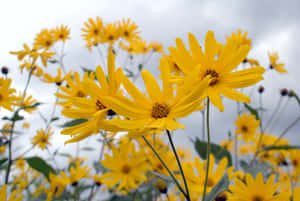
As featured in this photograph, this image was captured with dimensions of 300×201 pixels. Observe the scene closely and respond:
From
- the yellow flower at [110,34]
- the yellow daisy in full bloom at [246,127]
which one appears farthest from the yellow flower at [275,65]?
the yellow flower at [110,34]

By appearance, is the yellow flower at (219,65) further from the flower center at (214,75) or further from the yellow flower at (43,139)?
the yellow flower at (43,139)

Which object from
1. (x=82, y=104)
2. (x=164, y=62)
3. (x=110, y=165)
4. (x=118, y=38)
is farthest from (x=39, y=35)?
(x=164, y=62)

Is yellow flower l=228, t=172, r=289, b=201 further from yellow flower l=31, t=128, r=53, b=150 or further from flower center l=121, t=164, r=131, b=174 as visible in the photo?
yellow flower l=31, t=128, r=53, b=150

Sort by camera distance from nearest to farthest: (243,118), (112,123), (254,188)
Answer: (112,123) → (254,188) → (243,118)

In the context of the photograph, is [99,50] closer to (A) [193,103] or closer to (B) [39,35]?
(B) [39,35]

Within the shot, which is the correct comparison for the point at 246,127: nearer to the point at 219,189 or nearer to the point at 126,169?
the point at 126,169

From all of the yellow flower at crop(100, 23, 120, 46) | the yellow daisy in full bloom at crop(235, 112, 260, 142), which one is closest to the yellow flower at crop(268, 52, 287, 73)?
the yellow daisy in full bloom at crop(235, 112, 260, 142)
